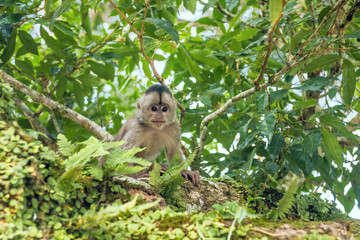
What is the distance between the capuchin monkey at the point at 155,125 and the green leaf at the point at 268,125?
1.86m

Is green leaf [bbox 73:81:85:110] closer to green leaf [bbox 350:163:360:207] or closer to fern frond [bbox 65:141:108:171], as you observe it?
fern frond [bbox 65:141:108:171]

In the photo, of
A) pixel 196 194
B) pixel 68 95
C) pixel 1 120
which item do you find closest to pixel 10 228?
pixel 1 120

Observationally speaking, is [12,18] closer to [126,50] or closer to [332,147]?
[126,50]

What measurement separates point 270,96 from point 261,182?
1.14 meters

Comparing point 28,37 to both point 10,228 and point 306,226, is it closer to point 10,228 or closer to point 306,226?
point 10,228

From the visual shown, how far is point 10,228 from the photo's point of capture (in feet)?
7.39

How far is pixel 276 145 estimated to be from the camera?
4.14 meters

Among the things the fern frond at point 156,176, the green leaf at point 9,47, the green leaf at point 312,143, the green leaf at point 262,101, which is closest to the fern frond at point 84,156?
the fern frond at point 156,176

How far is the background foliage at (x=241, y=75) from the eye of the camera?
3959mm

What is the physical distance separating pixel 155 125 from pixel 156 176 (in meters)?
1.96

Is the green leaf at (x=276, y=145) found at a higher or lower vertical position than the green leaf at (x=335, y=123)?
lower

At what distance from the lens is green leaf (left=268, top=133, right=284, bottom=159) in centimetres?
411

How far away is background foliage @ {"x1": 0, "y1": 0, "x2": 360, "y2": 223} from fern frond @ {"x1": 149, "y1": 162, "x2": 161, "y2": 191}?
112 centimetres

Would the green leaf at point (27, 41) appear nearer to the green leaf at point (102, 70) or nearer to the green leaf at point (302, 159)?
the green leaf at point (102, 70)
